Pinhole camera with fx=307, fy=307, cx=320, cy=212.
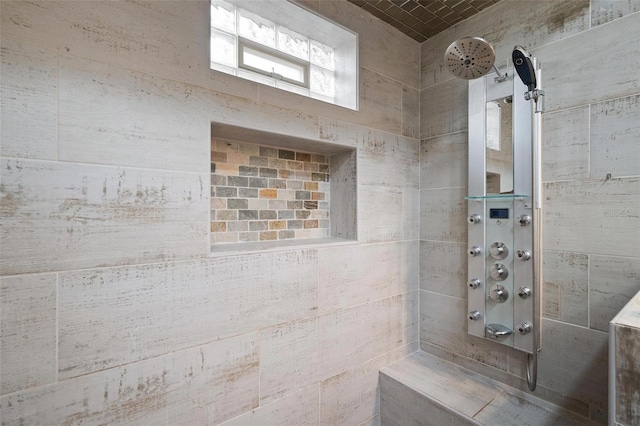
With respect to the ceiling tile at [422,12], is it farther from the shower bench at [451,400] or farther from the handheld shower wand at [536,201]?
the shower bench at [451,400]

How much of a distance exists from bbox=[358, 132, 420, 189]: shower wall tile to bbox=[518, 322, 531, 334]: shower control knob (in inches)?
34.5

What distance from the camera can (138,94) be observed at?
992 mm

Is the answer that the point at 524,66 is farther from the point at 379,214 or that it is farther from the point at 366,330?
the point at 366,330

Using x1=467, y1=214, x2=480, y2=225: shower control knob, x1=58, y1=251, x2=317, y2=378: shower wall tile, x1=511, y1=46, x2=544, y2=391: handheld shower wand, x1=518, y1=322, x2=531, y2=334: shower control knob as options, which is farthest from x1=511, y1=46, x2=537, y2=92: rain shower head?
x1=58, y1=251, x2=317, y2=378: shower wall tile

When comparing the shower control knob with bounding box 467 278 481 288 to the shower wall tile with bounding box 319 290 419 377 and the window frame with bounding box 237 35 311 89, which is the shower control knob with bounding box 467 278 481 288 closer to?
the shower wall tile with bounding box 319 290 419 377

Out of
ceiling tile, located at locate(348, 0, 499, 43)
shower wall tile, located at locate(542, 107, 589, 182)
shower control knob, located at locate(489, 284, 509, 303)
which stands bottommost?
shower control knob, located at locate(489, 284, 509, 303)

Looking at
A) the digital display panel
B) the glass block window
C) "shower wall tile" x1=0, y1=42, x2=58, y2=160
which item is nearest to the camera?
"shower wall tile" x1=0, y1=42, x2=58, y2=160

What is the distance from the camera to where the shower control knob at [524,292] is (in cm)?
137

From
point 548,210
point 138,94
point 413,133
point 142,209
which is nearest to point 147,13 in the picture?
point 138,94

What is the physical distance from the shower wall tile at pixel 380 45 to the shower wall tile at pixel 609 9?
0.80 meters

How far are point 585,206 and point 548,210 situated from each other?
0.13m

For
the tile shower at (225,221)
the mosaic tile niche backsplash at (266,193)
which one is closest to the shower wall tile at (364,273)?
the tile shower at (225,221)

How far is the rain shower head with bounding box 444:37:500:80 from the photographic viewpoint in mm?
1135

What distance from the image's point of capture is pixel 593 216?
48.9 inches
